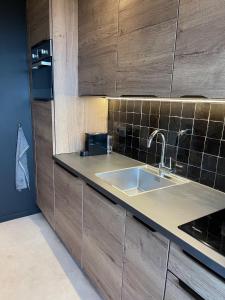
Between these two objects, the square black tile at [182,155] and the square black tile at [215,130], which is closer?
the square black tile at [215,130]

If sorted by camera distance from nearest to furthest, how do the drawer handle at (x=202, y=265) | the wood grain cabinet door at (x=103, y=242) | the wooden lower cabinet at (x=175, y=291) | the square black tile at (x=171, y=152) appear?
the drawer handle at (x=202, y=265), the wooden lower cabinet at (x=175, y=291), the wood grain cabinet door at (x=103, y=242), the square black tile at (x=171, y=152)

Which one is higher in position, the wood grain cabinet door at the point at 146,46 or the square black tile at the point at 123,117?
the wood grain cabinet door at the point at 146,46

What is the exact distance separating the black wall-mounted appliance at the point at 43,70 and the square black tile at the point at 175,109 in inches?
40.2

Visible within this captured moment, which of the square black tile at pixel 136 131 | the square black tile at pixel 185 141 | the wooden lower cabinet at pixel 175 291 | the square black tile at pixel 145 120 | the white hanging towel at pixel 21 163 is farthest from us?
the white hanging towel at pixel 21 163

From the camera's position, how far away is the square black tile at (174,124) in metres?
1.53

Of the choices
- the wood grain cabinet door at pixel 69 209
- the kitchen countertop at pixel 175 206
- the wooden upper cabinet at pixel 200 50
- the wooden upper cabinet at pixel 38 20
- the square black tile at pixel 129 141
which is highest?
the wooden upper cabinet at pixel 38 20

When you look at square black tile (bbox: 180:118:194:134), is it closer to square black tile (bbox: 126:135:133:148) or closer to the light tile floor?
square black tile (bbox: 126:135:133:148)

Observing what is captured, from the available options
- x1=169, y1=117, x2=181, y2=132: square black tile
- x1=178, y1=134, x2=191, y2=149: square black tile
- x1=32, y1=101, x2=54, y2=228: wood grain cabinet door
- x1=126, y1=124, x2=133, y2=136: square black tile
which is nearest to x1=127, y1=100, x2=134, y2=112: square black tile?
x1=126, y1=124, x2=133, y2=136: square black tile

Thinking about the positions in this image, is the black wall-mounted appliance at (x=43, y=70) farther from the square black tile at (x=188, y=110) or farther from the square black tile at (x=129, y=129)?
the square black tile at (x=188, y=110)

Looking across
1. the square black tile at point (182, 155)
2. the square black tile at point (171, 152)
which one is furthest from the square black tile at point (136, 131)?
the square black tile at point (182, 155)

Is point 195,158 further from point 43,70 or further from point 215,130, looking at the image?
point 43,70

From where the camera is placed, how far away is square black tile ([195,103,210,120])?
134 centimetres

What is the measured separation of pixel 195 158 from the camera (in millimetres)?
1439

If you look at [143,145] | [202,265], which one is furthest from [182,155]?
[202,265]
